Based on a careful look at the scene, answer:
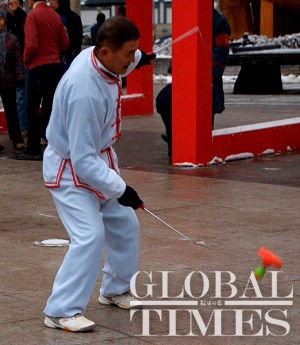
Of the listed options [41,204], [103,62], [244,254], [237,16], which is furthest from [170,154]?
[237,16]

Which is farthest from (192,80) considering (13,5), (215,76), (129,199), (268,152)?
(129,199)

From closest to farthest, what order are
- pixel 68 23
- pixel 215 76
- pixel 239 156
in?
pixel 239 156 < pixel 215 76 < pixel 68 23

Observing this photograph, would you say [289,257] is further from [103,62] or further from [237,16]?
[237,16]

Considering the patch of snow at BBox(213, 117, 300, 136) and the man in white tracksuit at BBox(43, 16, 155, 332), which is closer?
the man in white tracksuit at BBox(43, 16, 155, 332)

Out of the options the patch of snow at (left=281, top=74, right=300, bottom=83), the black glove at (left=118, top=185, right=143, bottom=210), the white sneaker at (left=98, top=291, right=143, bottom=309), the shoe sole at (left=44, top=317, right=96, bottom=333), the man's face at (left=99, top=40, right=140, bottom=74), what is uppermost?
the man's face at (left=99, top=40, right=140, bottom=74)

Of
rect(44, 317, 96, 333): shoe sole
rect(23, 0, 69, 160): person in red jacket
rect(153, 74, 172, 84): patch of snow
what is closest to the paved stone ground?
rect(44, 317, 96, 333): shoe sole

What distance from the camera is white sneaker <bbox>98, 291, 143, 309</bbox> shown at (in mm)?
5695

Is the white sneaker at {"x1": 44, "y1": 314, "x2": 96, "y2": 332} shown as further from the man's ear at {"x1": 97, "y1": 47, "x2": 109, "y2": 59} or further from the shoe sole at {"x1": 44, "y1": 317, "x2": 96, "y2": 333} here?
the man's ear at {"x1": 97, "y1": 47, "x2": 109, "y2": 59}

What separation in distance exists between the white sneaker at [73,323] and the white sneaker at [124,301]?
1.32 ft

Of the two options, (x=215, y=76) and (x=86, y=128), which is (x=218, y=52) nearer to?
(x=215, y=76)

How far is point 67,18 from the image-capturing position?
13641 mm

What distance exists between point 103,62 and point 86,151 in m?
0.47

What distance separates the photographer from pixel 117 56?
5281 mm

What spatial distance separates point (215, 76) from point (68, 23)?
2751mm
